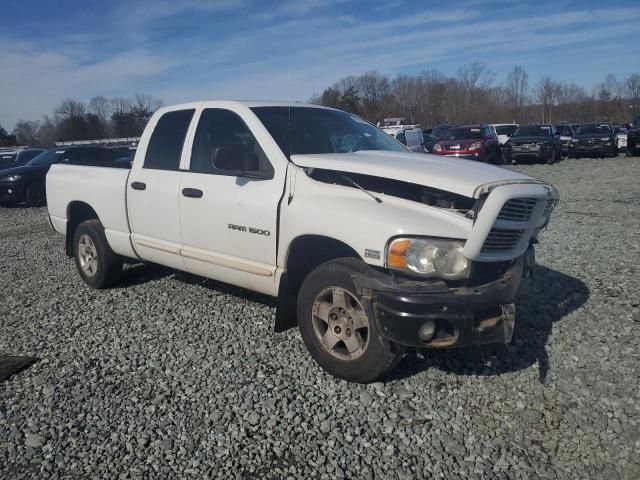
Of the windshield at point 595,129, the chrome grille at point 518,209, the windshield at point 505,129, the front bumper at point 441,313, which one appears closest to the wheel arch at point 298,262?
the front bumper at point 441,313

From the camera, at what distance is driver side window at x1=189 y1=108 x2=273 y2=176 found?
14.8 feet

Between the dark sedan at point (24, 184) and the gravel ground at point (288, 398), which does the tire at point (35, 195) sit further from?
the gravel ground at point (288, 398)

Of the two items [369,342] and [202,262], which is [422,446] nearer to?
[369,342]

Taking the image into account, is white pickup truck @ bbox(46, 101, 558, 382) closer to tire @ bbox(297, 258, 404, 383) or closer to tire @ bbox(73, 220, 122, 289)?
tire @ bbox(297, 258, 404, 383)

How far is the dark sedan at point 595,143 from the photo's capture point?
2384 cm

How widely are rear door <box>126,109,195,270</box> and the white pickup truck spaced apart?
2 centimetres

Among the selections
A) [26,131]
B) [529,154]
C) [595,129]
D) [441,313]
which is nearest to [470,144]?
[529,154]

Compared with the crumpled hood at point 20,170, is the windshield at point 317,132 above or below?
above

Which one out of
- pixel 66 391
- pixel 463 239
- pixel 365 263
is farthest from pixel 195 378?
pixel 463 239

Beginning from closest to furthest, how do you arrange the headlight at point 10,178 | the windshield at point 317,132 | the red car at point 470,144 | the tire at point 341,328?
the tire at point 341,328, the windshield at point 317,132, the headlight at point 10,178, the red car at point 470,144

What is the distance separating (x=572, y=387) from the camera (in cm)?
362

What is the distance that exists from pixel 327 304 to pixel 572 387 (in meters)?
1.71

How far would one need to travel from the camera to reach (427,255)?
3260mm

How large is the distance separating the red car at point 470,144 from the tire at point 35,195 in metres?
13.0
